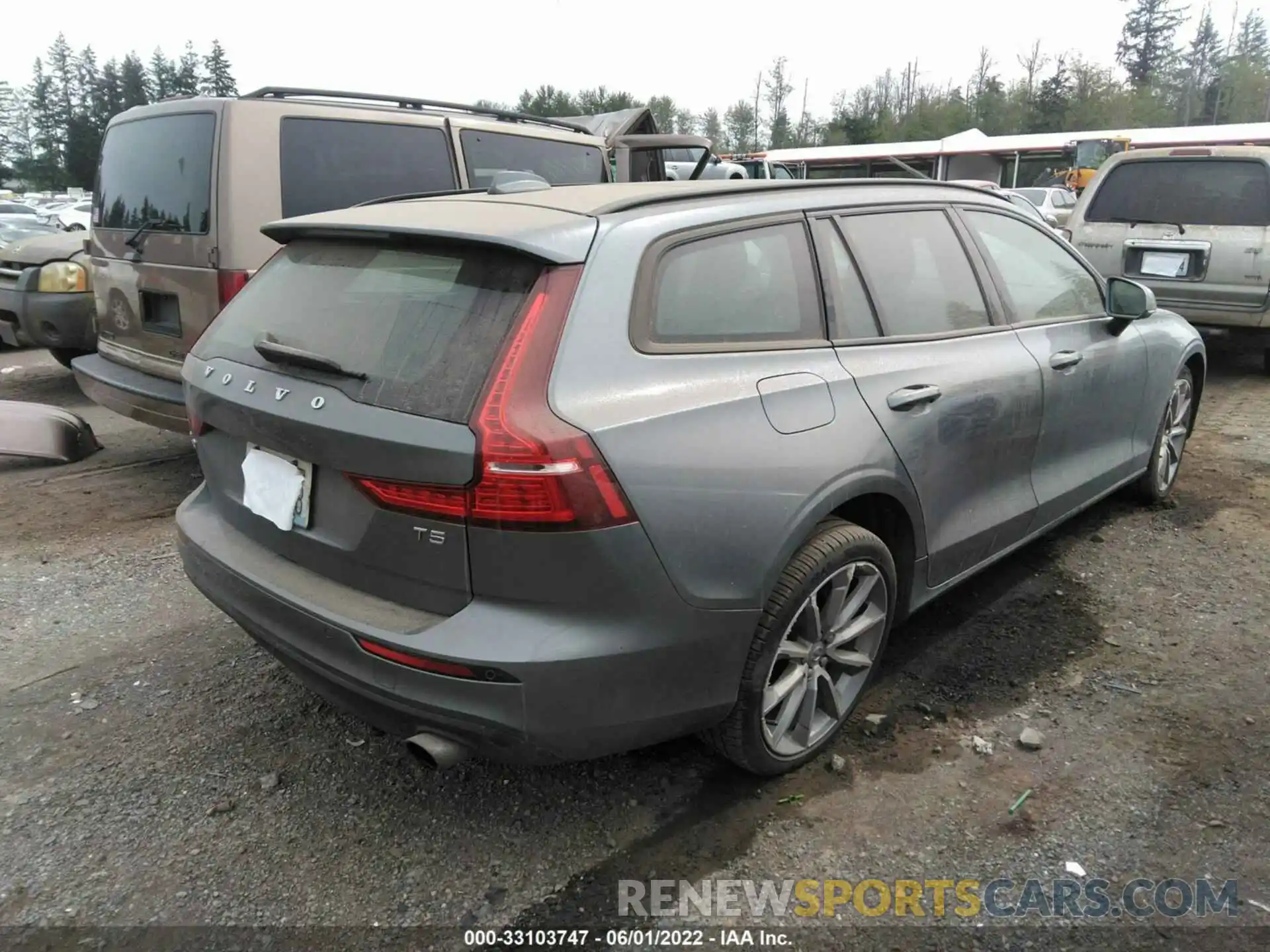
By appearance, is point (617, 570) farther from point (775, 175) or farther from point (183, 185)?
point (775, 175)

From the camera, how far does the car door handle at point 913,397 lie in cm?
283

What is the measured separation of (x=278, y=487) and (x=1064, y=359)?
117 inches

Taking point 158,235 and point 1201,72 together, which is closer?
point 158,235

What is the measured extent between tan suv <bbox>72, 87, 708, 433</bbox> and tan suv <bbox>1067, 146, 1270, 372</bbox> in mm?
4776

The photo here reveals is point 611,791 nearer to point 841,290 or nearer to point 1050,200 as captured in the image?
point 841,290

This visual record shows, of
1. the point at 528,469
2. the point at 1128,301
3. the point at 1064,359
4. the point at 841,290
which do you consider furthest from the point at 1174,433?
the point at 528,469

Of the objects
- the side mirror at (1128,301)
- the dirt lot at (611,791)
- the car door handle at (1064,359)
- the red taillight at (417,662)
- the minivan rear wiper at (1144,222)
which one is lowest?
the dirt lot at (611,791)

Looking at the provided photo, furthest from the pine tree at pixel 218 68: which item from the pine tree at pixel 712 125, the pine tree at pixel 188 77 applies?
the pine tree at pixel 712 125

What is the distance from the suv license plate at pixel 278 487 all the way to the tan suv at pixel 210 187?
2.16 m

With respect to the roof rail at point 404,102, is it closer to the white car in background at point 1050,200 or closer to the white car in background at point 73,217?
the white car in background at point 1050,200

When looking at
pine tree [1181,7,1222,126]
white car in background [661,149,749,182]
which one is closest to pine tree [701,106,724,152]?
pine tree [1181,7,1222,126]

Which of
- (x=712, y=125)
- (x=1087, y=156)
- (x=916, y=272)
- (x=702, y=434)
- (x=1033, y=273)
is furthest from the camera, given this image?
(x=712, y=125)

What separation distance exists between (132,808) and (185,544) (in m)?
0.76

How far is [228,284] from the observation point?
14.4 feet
